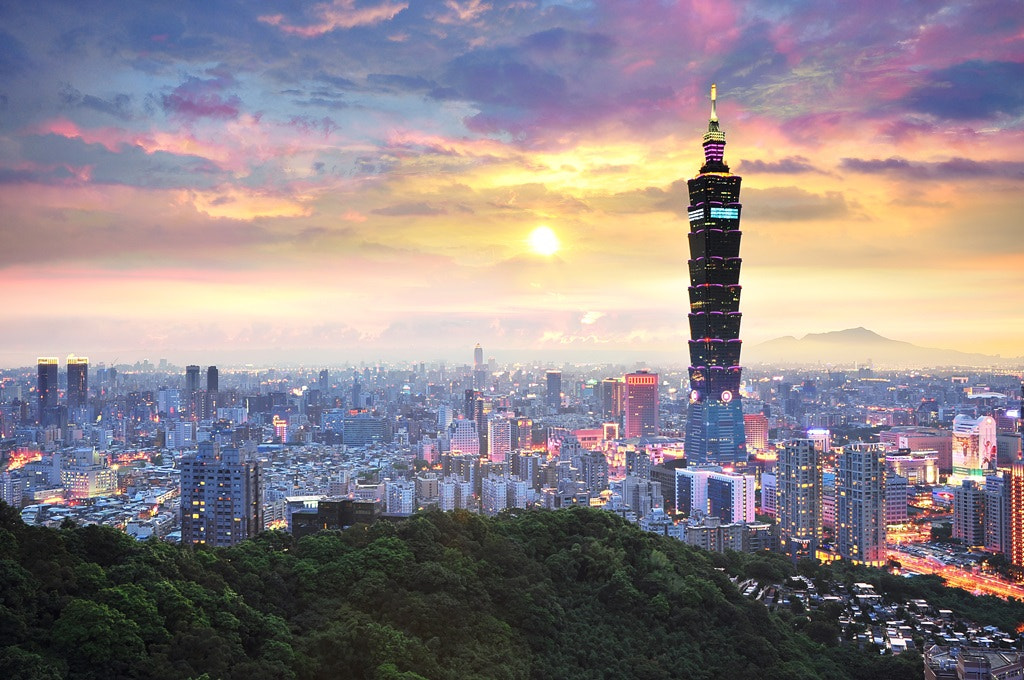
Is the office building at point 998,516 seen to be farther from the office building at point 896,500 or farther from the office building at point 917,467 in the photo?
the office building at point 917,467

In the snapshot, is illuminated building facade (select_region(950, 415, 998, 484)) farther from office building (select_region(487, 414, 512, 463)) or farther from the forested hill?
the forested hill

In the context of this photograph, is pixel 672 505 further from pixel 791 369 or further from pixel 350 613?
pixel 791 369

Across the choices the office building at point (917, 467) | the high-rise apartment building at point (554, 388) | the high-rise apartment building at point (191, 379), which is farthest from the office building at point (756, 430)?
the high-rise apartment building at point (191, 379)

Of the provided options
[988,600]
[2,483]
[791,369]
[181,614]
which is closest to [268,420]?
[2,483]

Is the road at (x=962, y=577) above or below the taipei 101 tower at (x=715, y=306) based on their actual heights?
below

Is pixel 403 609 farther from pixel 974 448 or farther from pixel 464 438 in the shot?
pixel 974 448

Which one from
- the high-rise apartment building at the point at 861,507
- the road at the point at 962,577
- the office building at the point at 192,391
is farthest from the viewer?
the office building at the point at 192,391
